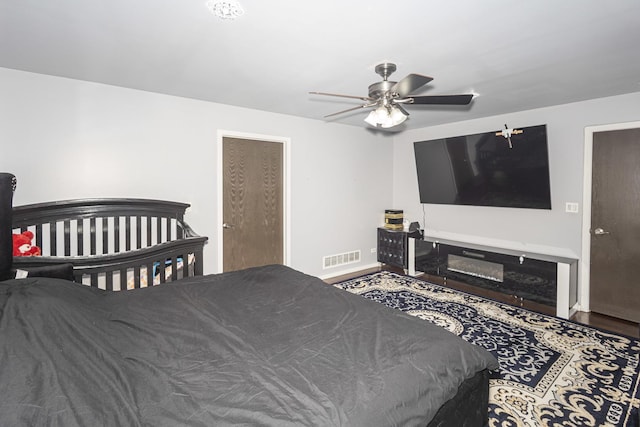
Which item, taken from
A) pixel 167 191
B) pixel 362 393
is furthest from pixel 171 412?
pixel 167 191

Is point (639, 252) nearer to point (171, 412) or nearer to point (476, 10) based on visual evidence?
point (476, 10)

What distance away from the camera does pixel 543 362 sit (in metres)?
2.60

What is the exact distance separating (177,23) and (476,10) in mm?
1797

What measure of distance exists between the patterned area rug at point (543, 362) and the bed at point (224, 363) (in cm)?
72

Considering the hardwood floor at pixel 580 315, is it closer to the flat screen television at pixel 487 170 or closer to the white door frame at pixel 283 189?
the white door frame at pixel 283 189

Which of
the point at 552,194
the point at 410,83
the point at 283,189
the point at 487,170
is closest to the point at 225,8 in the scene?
the point at 410,83

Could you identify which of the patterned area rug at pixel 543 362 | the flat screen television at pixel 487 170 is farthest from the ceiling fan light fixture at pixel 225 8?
the flat screen television at pixel 487 170

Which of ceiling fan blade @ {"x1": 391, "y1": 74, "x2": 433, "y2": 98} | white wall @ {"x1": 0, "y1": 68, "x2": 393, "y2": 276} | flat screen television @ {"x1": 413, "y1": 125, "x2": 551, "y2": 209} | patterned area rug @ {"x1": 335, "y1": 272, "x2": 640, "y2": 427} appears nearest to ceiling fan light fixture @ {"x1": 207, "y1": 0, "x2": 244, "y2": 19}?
ceiling fan blade @ {"x1": 391, "y1": 74, "x2": 433, "y2": 98}

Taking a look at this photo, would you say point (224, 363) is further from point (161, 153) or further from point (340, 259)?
point (340, 259)

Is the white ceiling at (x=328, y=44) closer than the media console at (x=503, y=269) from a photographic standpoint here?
Yes

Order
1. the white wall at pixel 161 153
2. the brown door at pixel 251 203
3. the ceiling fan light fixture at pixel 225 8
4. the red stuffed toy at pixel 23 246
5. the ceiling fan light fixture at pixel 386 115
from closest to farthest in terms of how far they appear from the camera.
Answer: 1. the ceiling fan light fixture at pixel 225 8
2. the red stuffed toy at pixel 23 246
3. the ceiling fan light fixture at pixel 386 115
4. the white wall at pixel 161 153
5. the brown door at pixel 251 203

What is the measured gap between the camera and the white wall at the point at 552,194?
3629 millimetres

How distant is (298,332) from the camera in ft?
5.34

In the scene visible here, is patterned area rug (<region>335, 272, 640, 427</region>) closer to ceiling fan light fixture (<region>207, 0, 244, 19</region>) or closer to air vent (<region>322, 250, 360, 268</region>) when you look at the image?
air vent (<region>322, 250, 360, 268</region>)
